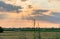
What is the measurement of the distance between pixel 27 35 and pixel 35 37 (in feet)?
4.21

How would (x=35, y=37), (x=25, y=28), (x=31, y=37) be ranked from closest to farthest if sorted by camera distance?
(x=35, y=37)
(x=31, y=37)
(x=25, y=28)

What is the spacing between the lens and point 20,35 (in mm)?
13695

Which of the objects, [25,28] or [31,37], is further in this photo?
[25,28]

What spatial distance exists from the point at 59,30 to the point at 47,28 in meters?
1.03

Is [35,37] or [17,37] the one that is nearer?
[35,37]

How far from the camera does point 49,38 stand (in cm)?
1383

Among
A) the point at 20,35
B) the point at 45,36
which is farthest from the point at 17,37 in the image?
the point at 45,36

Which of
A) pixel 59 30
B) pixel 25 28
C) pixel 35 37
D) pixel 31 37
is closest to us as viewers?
pixel 35 37

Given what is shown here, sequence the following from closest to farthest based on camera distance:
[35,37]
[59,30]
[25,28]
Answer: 1. [35,37]
2. [59,30]
3. [25,28]

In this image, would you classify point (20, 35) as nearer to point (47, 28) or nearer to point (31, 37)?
point (31, 37)

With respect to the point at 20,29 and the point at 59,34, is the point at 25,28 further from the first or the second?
the point at 59,34

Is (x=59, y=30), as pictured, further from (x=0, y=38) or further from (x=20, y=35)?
(x=0, y=38)

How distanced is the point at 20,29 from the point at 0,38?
2.54 m

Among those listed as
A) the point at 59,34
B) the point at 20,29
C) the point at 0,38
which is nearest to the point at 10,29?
the point at 20,29
